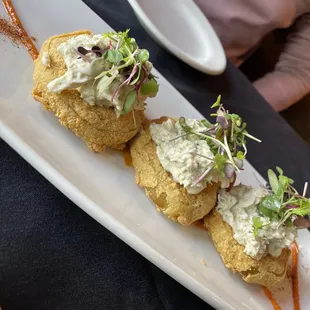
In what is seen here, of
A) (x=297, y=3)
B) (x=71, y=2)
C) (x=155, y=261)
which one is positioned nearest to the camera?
(x=155, y=261)

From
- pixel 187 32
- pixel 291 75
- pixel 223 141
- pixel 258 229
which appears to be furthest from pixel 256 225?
pixel 291 75

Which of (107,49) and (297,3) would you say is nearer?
(107,49)

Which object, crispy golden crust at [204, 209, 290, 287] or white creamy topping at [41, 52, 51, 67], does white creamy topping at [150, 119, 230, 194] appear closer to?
crispy golden crust at [204, 209, 290, 287]

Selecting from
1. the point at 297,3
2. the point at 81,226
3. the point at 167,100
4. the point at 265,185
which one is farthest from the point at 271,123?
the point at 81,226

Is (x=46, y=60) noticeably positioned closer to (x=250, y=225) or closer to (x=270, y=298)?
(x=250, y=225)

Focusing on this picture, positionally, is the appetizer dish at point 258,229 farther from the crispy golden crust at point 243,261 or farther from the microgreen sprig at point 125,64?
the microgreen sprig at point 125,64

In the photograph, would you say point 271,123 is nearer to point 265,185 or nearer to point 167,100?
point 265,185

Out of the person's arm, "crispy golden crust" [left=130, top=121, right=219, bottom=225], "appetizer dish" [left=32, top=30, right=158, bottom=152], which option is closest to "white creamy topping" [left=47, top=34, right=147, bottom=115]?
"appetizer dish" [left=32, top=30, right=158, bottom=152]

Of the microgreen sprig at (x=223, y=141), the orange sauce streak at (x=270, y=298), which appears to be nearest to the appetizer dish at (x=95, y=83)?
the microgreen sprig at (x=223, y=141)
